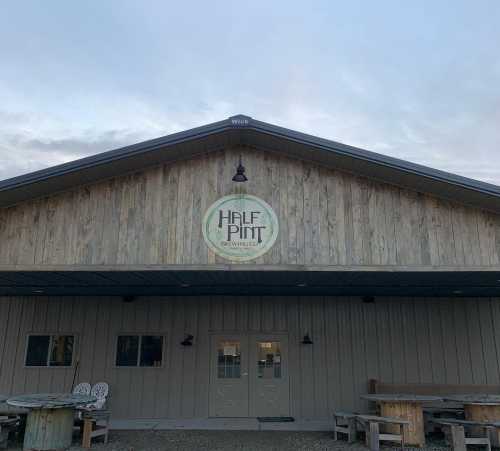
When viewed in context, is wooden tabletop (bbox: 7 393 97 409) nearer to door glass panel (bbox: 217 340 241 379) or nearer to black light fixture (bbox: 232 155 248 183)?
door glass panel (bbox: 217 340 241 379)

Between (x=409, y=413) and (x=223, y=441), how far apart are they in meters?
3.44

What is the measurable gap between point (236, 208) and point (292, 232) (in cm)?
102

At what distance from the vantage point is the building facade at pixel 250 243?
682 cm

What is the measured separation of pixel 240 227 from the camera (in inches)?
275

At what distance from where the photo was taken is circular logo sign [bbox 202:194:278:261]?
6879 mm

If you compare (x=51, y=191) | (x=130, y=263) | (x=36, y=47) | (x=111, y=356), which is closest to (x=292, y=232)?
(x=130, y=263)

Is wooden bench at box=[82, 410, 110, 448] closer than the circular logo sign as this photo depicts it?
No

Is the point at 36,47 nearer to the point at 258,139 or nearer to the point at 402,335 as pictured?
the point at 258,139

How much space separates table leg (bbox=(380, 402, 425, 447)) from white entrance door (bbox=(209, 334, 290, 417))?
2928 millimetres

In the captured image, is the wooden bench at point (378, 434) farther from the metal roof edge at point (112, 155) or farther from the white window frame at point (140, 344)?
the metal roof edge at point (112, 155)

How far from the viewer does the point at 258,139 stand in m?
7.36

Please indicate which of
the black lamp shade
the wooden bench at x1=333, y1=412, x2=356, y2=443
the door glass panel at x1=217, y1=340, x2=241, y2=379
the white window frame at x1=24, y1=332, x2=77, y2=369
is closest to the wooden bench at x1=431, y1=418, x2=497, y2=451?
the wooden bench at x1=333, y1=412, x2=356, y2=443

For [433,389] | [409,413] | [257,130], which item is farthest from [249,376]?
[257,130]

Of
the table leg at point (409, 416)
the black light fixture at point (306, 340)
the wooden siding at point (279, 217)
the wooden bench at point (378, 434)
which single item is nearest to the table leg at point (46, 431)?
the wooden siding at point (279, 217)
